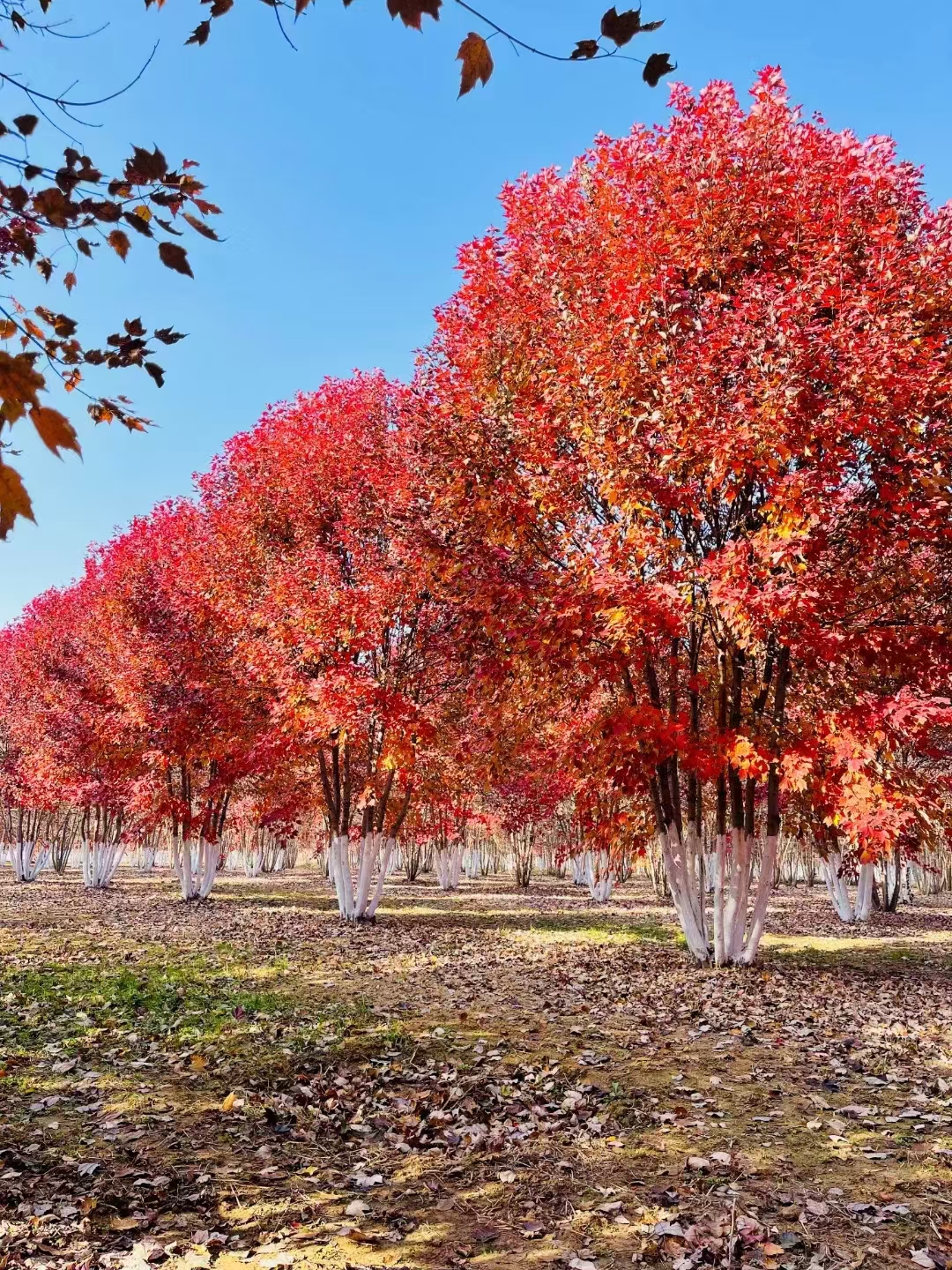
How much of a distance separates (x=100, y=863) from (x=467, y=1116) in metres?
25.8

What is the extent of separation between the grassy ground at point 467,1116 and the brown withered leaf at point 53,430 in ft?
11.5

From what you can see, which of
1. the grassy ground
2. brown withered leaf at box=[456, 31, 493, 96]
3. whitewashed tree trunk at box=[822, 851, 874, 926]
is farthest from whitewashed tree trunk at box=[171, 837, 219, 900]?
brown withered leaf at box=[456, 31, 493, 96]

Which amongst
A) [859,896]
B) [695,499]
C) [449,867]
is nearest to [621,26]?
[695,499]

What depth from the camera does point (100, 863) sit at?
89.1 ft

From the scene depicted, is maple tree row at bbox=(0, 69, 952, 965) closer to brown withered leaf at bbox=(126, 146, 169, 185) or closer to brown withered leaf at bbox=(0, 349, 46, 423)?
brown withered leaf at bbox=(126, 146, 169, 185)

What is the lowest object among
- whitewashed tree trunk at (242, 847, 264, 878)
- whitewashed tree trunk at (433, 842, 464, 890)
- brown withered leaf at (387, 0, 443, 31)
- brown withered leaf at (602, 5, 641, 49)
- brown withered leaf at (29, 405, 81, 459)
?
whitewashed tree trunk at (242, 847, 264, 878)

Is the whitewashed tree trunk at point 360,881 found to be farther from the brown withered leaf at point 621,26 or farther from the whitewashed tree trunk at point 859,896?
the brown withered leaf at point 621,26

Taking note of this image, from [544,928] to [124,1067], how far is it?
11.7m

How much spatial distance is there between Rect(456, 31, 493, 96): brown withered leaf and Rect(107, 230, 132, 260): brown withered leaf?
59.1 inches

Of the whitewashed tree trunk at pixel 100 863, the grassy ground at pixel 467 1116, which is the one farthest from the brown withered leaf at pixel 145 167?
the whitewashed tree trunk at pixel 100 863

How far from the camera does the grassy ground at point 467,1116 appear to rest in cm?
370

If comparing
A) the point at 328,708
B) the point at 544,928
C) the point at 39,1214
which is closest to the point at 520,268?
the point at 328,708

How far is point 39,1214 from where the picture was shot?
3.80 meters

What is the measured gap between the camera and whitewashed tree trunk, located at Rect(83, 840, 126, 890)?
27078mm
